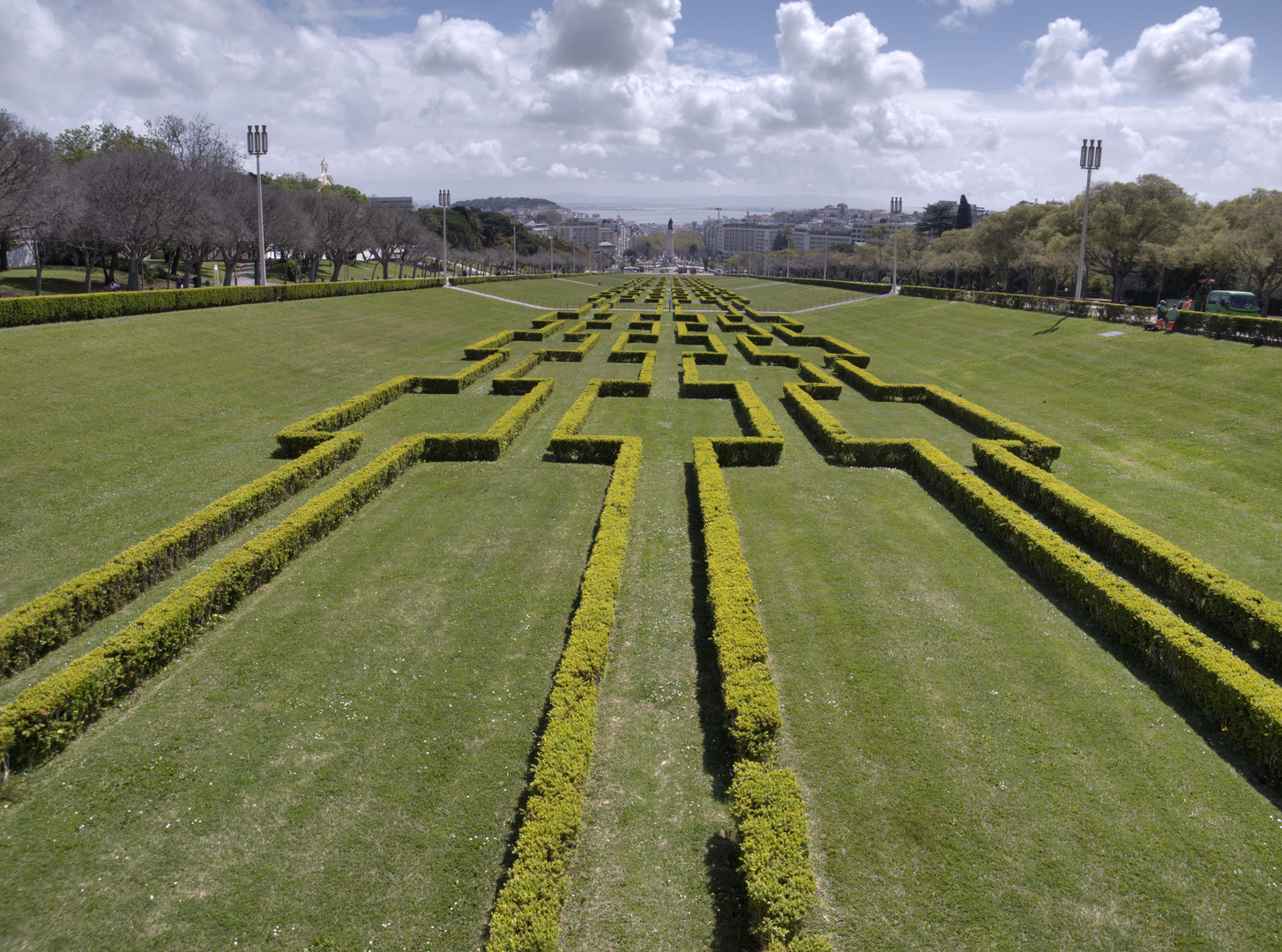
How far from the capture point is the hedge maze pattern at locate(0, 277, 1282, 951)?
5312 millimetres

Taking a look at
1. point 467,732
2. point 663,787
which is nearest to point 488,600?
point 467,732

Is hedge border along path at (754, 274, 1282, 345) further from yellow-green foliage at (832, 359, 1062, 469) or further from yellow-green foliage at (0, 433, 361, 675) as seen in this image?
yellow-green foliage at (0, 433, 361, 675)

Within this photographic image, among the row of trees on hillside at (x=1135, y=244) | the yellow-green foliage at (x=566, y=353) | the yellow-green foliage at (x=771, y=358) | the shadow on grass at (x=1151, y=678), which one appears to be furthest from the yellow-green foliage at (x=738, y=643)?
the row of trees on hillside at (x=1135, y=244)

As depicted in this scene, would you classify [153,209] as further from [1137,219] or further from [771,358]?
[1137,219]

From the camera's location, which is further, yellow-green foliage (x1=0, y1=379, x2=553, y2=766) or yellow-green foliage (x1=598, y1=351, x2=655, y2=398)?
yellow-green foliage (x1=598, y1=351, x2=655, y2=398)

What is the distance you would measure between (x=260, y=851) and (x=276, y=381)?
18427mm

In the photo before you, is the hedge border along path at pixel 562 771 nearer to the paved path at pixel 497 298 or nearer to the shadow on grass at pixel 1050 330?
the shadow on grass at pixel 1050 330

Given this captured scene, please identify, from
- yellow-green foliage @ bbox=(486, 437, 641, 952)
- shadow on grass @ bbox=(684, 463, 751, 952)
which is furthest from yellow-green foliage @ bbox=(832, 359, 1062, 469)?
yellow-green foliage @ bbox=(486, 437, 641, 952)

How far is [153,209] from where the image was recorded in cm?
3500

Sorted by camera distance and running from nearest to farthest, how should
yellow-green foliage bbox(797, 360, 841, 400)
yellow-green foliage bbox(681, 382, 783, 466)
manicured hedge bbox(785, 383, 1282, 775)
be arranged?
manicured hedge bbox(785, 383, 1282, 775)
yellow-green foliage bbox(681, 382, 783, 466)
yellow-green foliage bbox(797, 360, 841, 400)

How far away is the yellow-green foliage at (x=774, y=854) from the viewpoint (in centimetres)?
470

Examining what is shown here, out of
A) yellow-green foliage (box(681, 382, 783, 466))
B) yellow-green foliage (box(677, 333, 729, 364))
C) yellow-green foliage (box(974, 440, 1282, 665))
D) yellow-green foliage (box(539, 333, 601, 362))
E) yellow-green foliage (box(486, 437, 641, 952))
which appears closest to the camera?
yellow-green foliage (box(486, 437, 641, 952))

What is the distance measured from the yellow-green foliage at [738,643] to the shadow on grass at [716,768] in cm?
26

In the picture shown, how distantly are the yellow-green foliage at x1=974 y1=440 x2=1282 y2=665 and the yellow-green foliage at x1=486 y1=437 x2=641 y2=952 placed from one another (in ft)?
24.7
